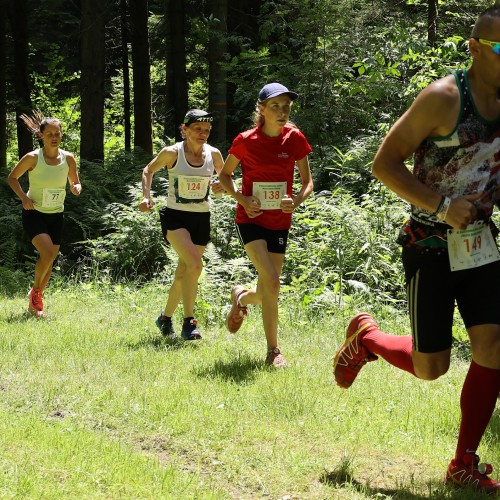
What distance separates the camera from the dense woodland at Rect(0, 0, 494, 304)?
1080 centimetres

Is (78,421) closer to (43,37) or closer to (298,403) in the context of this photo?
(298,403)

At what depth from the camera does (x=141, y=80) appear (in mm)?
21266

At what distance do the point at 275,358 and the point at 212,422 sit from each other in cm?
168

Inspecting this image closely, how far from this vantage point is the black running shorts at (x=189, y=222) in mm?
8172

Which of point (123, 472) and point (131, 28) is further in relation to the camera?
point (131, 28)

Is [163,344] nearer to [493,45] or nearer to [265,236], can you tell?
[265,236]

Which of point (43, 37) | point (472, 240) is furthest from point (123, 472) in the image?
point (43, 37)

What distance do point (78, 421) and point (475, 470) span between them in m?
2.58

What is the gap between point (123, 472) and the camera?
4.32m

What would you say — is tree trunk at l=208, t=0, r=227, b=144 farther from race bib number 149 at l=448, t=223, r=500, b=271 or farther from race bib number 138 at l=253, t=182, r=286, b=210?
race bib number 149 at l=448, t=223, r=500, b=271

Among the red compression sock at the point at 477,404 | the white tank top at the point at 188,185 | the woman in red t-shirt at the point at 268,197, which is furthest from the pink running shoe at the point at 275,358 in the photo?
the red compression sock at the point at 477,404

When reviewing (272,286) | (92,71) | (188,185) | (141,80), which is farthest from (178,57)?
(272,286)

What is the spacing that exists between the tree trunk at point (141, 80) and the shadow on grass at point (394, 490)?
56.5 feet

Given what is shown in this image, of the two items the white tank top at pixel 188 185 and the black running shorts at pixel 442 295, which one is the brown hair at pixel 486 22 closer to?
the black running shorts at pixel 442 295
